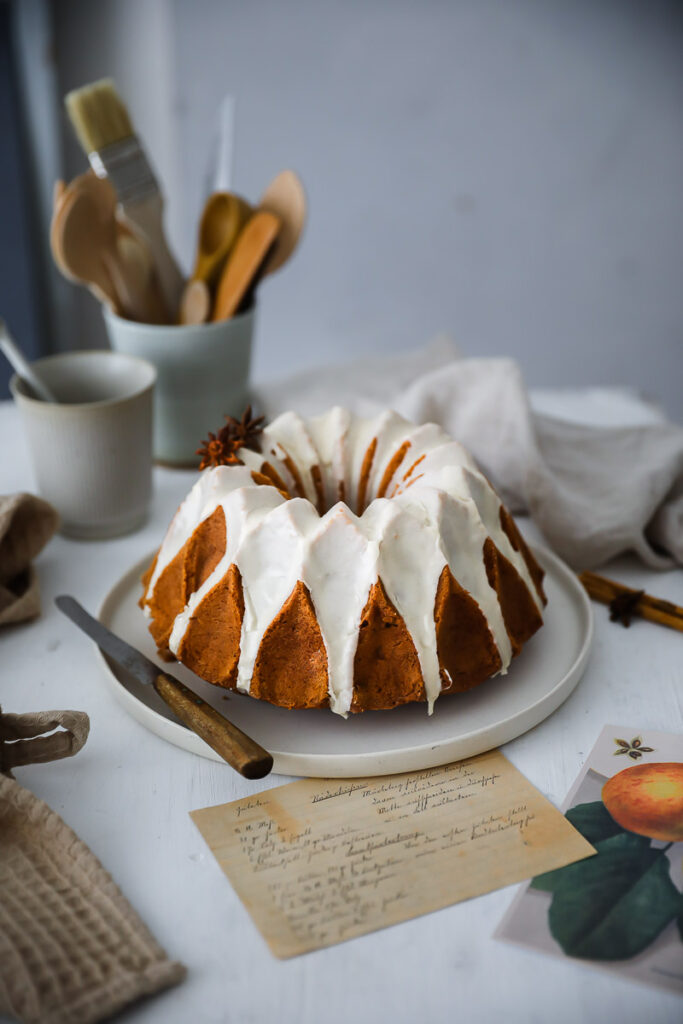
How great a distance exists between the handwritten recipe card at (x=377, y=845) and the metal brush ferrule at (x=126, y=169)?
61 centimetres

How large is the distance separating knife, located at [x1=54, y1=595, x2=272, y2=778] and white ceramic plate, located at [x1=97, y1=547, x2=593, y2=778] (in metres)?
0.01

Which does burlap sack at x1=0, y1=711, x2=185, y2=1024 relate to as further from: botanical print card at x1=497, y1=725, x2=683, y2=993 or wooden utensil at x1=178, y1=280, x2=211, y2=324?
wooden utensil at x1=178, y1=280, x2=211, y2=324

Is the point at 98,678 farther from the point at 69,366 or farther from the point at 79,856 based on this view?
the point at 69,366

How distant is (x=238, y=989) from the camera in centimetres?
45

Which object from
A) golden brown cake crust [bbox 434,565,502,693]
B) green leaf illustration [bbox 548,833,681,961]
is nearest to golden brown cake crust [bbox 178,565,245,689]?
golden brown cake crust [bbox 434,565,502,693]

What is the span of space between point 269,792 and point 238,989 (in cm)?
13

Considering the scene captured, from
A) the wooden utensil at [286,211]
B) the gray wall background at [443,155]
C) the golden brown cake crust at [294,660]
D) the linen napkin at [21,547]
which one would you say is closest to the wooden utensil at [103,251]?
the wooden utensil at [286,211]

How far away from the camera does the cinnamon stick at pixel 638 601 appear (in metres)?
0.73

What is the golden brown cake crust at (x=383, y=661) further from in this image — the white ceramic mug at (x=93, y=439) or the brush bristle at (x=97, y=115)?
the brush bristle at (x=97, y=115)

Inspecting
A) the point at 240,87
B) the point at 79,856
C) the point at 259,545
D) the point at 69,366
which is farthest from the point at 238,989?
the point at 240,87

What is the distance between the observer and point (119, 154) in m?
0.91

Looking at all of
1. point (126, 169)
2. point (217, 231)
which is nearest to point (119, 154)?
point (126, 169)

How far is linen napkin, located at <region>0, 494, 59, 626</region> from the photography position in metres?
0.73

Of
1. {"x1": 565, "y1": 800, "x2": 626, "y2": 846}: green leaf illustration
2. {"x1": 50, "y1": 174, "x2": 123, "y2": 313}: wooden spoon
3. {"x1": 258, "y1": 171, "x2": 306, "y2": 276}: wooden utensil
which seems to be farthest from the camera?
{"x1": 258, "y1": 171, "x2": 306, "y2": 276}: wooden utensil
